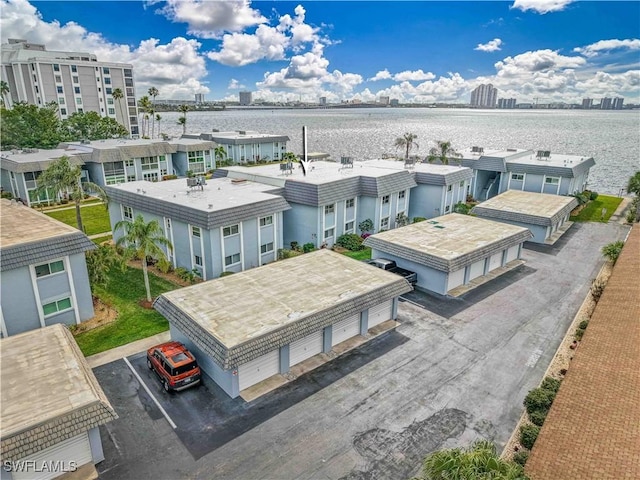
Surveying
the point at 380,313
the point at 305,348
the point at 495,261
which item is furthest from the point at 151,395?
the point at 495,261

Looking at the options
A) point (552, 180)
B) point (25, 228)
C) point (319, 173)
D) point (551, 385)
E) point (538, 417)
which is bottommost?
point (538, 417)

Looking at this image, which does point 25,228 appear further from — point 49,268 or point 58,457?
point 58,457

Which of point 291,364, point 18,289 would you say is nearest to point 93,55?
point 18,289

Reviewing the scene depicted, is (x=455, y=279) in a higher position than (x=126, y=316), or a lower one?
higher

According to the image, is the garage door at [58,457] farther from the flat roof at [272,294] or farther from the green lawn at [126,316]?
the green lawn at [126,316]

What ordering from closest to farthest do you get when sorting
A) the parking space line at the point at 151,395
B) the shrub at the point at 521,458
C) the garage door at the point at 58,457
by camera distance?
the garage door at the point at 58,457, the shrub at the point at 521,458, the parking space line at the point at 151,395

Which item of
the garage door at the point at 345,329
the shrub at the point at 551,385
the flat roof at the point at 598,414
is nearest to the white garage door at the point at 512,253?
the flat roof at the point at 598,414

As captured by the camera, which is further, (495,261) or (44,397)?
(495,261)
